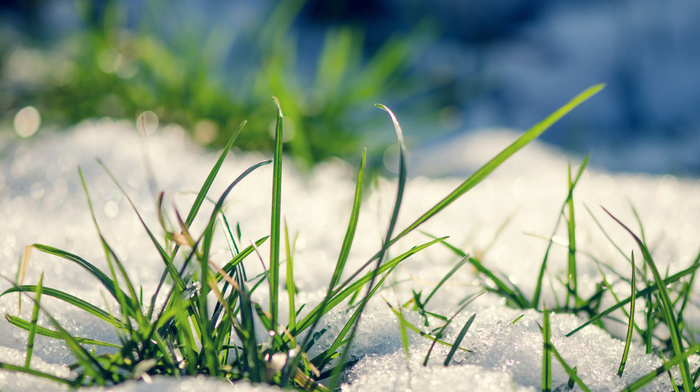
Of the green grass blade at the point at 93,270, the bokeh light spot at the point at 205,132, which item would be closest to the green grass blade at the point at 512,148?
the green grass blade at the point at 93,270

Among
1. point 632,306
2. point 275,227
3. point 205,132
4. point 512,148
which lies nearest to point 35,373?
point 275,227

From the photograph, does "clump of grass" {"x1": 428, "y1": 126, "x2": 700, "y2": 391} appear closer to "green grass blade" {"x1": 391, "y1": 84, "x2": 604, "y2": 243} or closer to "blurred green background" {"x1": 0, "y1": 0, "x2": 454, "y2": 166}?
"green grass blade" {"x1": 391, "y1": 84, "x2": 604, "y2": 243}

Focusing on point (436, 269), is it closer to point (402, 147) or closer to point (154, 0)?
point (402, 147)

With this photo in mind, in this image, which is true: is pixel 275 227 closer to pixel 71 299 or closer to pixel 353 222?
pixel 353 222

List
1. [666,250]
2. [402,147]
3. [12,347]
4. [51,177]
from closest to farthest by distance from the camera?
[402,147] → [12,347] → [666,250] → [51,177]

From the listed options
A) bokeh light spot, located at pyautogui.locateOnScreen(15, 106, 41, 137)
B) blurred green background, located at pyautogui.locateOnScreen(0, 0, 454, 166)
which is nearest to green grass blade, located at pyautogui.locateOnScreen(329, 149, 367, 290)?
blurred green background, located at pyautogui.locateOnScreen(0, 0, 454, 166)

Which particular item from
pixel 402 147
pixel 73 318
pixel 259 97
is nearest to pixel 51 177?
pixel 73 318
